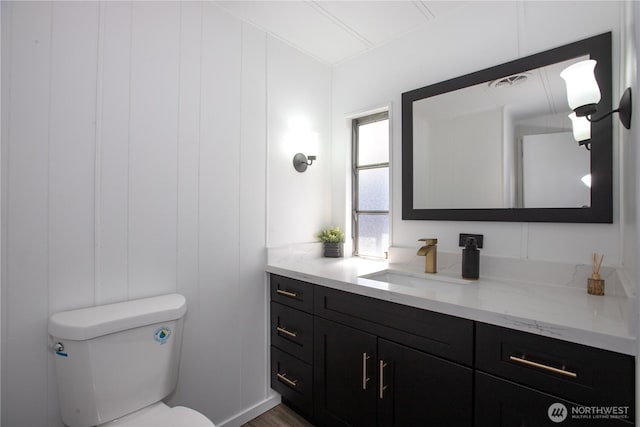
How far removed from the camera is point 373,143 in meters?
2.19

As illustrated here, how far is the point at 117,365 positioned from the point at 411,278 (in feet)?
4.69

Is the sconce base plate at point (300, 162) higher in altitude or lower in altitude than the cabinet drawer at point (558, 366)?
higher

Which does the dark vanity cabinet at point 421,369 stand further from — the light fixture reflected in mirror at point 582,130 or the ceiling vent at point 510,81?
the ceiling vent at point 510,81

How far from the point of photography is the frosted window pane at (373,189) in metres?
2.11

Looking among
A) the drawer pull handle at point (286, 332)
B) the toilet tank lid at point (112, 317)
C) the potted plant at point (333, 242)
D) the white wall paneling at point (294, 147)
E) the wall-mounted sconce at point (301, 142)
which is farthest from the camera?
the potted plant at point (333, 242)

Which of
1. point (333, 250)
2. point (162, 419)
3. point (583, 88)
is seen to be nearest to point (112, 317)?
point (162, 419)

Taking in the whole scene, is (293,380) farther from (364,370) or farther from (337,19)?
(337,19)

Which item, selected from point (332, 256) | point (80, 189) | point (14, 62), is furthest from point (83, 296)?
point (332, 256)

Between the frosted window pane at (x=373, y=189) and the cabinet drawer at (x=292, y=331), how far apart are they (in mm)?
934

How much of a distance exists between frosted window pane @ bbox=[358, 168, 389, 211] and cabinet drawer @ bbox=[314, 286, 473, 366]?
85cm

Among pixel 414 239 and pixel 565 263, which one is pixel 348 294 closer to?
pixel 414 239

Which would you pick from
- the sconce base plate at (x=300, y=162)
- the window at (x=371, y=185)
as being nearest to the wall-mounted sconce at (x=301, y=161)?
the sconce base plate at (x=300, y=162)

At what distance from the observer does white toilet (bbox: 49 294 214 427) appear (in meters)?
1.08

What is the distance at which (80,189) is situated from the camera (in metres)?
1.22
